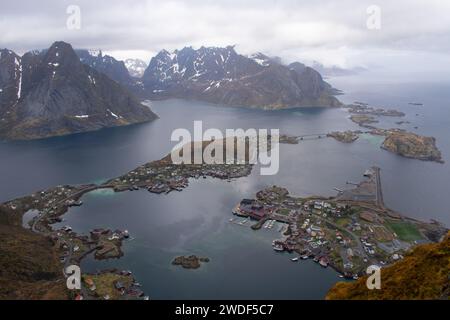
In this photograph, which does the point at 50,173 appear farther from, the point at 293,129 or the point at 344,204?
the point at 293,129

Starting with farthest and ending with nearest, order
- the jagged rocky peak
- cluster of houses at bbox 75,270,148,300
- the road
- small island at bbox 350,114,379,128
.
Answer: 1. the jagged rocky peak
2. small island at bbox 350,114,379,128
3. the road
4. cluster of houses at bbox 75,270,148,300

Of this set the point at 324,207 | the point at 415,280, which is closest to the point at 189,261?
the point at 324,207

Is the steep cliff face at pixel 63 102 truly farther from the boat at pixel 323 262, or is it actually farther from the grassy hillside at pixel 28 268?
the boat at pixel 323 262

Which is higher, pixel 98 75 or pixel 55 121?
pixel 98 75

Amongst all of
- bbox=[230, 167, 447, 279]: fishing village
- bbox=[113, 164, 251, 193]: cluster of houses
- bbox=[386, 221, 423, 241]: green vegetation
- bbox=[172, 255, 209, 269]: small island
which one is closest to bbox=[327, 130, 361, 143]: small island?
bbox=[113, 164, 251, 193]: cluster of houses

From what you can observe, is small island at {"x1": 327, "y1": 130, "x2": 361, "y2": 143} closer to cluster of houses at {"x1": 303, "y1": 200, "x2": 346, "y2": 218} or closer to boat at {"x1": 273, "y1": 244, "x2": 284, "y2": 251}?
cluster of houses at {"x1": 303, "y1": 200, "x2": 346, "y2": 218}

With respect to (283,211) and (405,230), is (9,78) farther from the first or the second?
(405,230)
